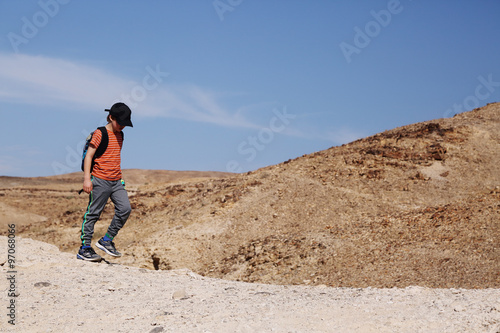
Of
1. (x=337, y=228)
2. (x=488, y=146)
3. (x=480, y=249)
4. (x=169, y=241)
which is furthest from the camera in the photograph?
(x=488, y=146)

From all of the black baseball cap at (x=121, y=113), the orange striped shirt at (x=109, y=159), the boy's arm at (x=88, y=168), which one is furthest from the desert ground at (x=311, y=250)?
the black baseball cap at (x=121, y=113)

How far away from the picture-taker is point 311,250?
11.1 m

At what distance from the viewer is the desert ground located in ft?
15.1

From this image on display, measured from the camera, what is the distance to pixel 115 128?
21.6 feet

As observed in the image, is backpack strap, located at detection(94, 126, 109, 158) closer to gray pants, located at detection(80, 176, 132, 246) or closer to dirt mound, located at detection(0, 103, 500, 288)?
gray pants, located at detection(80, 176, 132, 246)

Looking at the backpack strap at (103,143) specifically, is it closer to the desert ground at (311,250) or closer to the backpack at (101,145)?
the backpack at (101,145)

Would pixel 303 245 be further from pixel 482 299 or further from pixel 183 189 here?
pixel 183 189

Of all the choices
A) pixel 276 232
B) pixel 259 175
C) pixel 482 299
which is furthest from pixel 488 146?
pixel 482 299

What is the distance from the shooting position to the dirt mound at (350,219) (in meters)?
9.66

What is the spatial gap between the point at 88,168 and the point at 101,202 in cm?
49

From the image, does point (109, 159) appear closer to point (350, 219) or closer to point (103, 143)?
point (103, 143)

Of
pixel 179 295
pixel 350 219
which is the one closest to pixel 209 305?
pixel 179 295

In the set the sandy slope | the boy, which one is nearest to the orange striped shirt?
the boy

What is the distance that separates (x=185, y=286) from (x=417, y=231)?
6592mm
